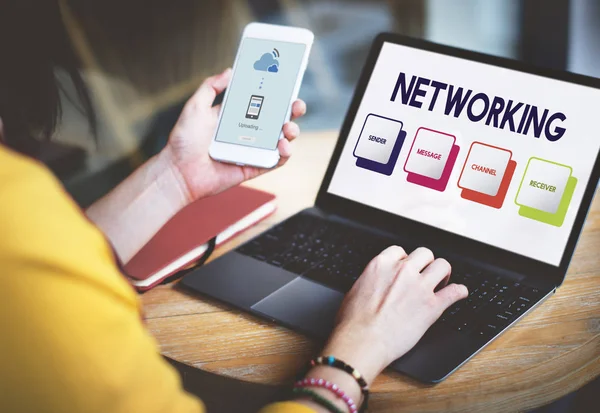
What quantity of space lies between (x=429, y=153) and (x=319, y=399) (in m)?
0.46

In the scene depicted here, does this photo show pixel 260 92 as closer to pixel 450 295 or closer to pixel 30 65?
pixel 30 65

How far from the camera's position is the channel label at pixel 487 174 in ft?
3.17

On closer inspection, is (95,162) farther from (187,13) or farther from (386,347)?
(386,347)

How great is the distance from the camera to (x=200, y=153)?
1.08 meters

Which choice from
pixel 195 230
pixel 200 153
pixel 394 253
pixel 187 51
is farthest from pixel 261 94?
pixel 187 51

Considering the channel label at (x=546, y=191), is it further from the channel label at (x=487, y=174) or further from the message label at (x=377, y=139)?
the message label at (x=377, y=139)

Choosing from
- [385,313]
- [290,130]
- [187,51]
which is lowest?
[187,51]

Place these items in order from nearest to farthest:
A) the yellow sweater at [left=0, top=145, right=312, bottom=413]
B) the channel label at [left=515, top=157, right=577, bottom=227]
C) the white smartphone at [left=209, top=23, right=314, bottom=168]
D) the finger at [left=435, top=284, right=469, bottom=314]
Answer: the yellow sweater at [left=0, top=145, right=312, bottom=413] < the finger at [left=435, top=284, right=469, bottom=314] < the channel label at [left=515, top=157, right=577, bottom=227] < the white smartphone at [left=209, top=23, right=314, bottom=168]

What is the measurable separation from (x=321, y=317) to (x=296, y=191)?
0.39 m

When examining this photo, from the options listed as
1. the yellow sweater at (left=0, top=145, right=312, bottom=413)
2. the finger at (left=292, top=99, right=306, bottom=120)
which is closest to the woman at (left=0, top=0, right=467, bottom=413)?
the yellow sweater at (left=0, top=145, right=312, bottom=413)

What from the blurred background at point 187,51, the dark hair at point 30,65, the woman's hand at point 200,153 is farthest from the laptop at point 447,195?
the blurred background at point 187,51

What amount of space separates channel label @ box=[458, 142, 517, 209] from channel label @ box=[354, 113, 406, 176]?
0.11 metres

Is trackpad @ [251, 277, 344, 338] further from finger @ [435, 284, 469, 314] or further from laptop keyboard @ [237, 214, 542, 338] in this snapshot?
finger @ [435, 284, 469, 314]

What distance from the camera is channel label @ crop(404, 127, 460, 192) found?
1.01 meters
